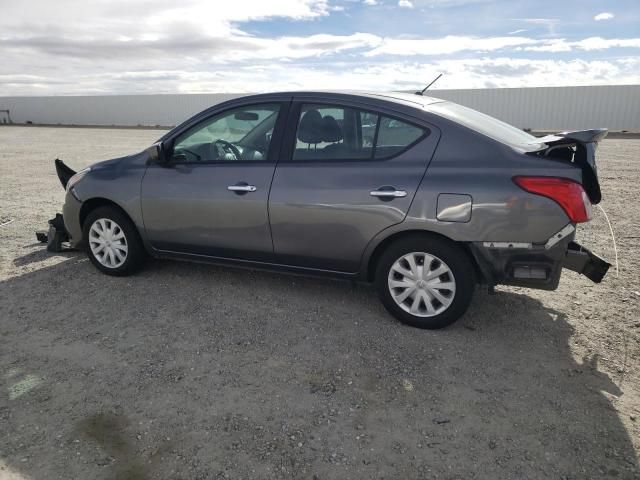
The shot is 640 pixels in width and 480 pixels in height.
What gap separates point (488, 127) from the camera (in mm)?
3752

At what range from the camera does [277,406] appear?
114 inches

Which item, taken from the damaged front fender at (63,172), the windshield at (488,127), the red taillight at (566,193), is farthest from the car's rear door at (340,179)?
the damaged front fender at (63,172)

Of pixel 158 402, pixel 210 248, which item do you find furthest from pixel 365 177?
pixel 158 402

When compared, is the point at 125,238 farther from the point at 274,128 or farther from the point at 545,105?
the point at 545,105

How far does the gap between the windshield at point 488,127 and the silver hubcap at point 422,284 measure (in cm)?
96

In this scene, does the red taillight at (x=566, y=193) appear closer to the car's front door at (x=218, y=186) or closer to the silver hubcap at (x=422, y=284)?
the silver hubcap at (x=422, y=284)

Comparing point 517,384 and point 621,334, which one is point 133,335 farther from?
point 621,334

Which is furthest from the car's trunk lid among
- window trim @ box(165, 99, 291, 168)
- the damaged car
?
window trim @ box(165, 99, 291, 168)

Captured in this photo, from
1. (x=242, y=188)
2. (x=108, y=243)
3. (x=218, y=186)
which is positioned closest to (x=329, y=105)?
(x=242, y=188)

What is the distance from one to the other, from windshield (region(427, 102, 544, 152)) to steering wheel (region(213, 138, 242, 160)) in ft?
5.33

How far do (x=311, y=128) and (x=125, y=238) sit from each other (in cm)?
208

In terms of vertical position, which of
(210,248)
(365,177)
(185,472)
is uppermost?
(365,177)

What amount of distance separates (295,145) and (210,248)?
46.7 inches

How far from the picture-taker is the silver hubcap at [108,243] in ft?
15.6
